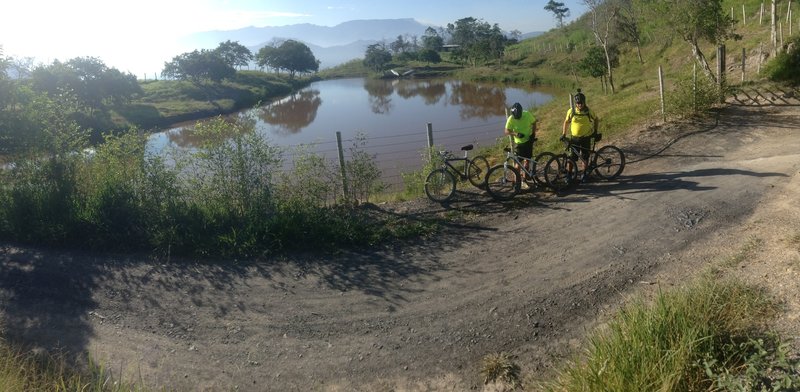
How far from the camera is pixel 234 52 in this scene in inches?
3236

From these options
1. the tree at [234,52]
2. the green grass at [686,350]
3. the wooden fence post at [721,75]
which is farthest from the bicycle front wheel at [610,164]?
the tree at [234,52]

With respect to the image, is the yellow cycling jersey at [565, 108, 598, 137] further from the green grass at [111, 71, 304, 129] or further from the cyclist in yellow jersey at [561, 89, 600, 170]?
the green grass at [111, 71, 304, 129]

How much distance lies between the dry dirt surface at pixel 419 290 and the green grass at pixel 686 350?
0.50 metres

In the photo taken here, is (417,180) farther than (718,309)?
Yes

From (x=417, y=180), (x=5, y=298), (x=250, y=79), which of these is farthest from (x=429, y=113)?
(x=250, y=79)

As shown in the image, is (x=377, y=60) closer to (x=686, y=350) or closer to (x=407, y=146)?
(x=407, y=146)

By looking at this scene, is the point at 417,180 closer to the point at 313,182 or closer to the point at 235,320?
Result: the point at 313,182

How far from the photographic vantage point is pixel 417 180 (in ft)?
30.5

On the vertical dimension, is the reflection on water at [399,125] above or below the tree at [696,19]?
below

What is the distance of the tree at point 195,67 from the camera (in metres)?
58.3

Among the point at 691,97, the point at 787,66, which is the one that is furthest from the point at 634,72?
the point at 691,97

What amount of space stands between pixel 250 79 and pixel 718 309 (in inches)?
2864

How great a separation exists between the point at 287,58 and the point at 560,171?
3393 inches

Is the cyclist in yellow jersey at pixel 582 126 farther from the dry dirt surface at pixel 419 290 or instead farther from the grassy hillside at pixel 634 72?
the grassy hillside at pixel 634 72
